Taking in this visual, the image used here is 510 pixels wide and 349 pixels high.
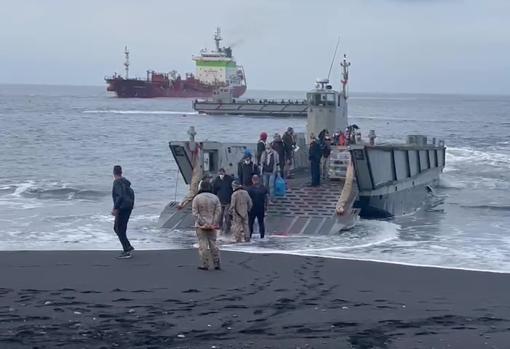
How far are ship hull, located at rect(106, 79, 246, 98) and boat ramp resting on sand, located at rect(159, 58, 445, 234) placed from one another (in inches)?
3811

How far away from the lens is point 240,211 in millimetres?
16250

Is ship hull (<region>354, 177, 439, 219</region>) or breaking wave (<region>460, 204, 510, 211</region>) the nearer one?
ship hull (<region>354, 177, 439, 219</region>)

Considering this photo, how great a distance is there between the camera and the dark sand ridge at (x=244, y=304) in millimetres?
9227

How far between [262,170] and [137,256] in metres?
5.51

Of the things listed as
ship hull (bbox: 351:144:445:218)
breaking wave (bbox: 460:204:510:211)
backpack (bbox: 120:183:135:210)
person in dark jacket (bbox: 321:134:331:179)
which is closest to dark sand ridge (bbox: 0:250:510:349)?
backpack (bbox: 120:183:135:210)

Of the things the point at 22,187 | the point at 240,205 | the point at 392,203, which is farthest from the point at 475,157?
the point at 240,205

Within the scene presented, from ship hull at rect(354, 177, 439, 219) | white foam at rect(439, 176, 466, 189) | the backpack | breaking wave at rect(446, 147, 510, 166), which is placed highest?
the backpack

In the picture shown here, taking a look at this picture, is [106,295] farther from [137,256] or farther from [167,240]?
[167,240]

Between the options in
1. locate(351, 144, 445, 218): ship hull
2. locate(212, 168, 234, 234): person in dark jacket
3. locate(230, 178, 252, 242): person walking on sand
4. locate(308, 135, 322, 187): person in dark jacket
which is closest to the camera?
locate(230, 178, 252, 242): person walking on sand

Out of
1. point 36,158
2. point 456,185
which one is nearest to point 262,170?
point 456,185

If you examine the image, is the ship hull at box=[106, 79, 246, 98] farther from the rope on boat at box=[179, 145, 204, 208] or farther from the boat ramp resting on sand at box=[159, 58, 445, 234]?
the rope on boat at box=[179, 145, 204, 208]

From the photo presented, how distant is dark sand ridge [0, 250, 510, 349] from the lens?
9.23m

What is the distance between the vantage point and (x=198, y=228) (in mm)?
12781

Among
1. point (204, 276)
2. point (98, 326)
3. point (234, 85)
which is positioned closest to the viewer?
point (98, 326)
